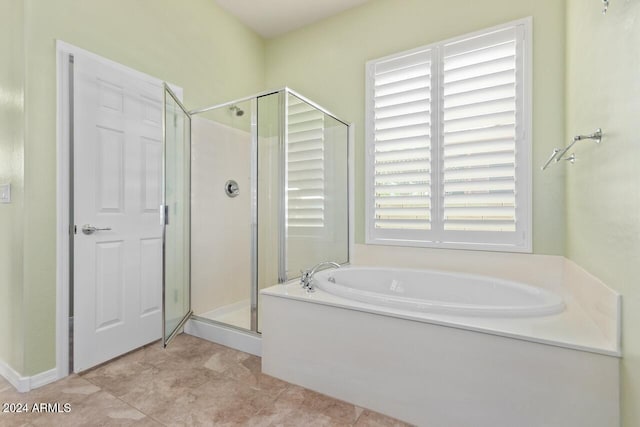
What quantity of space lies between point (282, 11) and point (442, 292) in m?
2.79

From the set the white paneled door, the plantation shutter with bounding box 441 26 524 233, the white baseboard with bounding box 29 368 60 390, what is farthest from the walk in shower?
the plantation shutter with bounding box 441 26 524 233

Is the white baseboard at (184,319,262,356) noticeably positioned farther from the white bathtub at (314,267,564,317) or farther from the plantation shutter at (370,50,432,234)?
the plantation shutter at (370,50,432,234)

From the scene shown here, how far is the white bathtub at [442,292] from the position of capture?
1.49m

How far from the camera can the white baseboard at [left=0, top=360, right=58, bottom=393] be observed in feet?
5.77

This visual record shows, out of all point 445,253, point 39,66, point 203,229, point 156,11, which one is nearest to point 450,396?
point 445,253

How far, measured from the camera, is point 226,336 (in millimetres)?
2363

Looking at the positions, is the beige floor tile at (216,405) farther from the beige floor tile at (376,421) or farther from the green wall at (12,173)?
the green wall at (12,173)

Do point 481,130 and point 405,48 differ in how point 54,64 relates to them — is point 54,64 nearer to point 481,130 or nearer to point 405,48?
point 405,48

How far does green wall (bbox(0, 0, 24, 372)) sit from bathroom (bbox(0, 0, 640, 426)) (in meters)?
0.01

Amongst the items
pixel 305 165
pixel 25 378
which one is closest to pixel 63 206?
pixel 25 378

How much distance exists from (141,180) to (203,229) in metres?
0.68

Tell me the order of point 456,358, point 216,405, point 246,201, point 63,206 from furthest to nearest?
point 246,201, point 63,206, point 216,405, point 456,358

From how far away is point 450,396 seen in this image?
1.40 m

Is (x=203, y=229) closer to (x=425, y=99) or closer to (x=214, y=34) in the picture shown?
(x=214, y=34)
